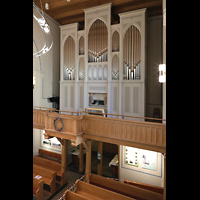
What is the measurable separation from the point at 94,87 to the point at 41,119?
3496mm

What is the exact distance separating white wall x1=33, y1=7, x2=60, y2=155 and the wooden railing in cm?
297

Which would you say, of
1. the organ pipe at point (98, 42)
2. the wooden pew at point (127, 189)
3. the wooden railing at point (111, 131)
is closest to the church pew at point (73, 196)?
the wooden pew at point (127, 189)

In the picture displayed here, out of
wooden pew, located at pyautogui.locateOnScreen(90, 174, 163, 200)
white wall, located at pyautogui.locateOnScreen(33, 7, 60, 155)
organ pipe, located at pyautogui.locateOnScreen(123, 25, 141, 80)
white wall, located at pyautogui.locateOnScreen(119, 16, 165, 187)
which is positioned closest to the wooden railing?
wooden pew, located at pyautogui.locateOnScreen(90, 174, 163, 200)

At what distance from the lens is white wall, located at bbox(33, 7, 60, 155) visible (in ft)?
30.4

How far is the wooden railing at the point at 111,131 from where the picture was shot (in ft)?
17.4

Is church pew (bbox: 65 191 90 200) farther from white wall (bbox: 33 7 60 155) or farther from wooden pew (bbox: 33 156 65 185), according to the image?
white wall (bbox: 33 7 60 155)

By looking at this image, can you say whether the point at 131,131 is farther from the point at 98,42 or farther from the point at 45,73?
the point at 45,73

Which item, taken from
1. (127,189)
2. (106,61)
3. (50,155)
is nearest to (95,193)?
(127,189)

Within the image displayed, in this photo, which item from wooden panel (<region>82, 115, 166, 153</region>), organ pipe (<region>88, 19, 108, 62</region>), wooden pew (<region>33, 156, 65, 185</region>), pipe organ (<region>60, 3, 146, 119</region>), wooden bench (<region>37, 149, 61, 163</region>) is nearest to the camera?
wooden panel (<region>82, 115, 166, 153</region>)

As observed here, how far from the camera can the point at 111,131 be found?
609 cm

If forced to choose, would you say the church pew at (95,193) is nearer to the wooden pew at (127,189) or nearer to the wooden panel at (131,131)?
the wooden pew at (127,189)

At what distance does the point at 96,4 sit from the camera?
8930 millimetres

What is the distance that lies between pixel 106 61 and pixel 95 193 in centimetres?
668
